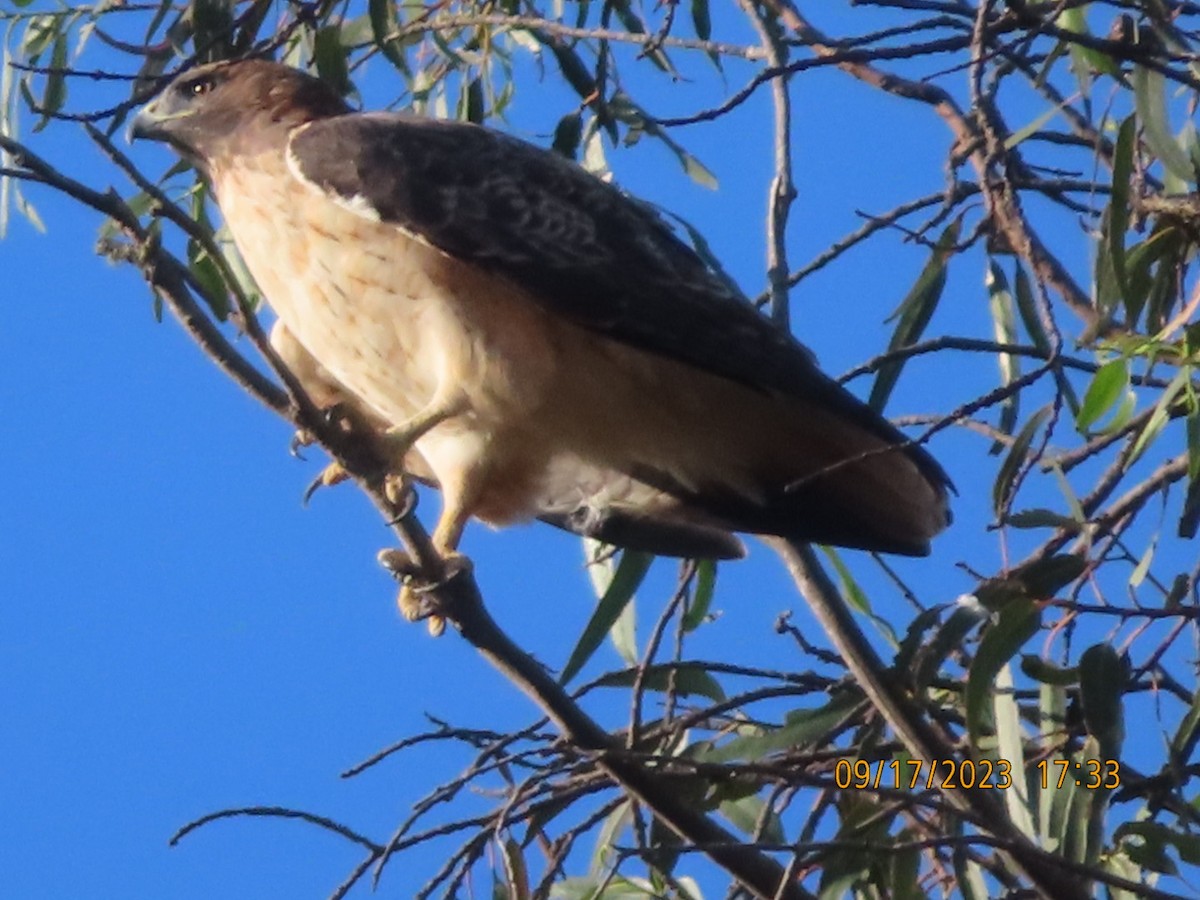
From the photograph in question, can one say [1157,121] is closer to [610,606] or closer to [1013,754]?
[1013,754]

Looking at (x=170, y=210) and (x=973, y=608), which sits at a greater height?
(x=170, y=210)

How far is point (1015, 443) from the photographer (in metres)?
2.07

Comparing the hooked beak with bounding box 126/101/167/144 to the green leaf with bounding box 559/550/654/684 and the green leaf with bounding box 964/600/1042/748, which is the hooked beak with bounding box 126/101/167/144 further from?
the green leaf with bounding box 964/600/1042/748

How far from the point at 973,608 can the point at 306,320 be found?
3.55 feet

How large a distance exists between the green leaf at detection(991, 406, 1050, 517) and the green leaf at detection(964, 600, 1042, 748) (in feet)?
0.39

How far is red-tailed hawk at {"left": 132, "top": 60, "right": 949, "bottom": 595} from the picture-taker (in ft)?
8.21

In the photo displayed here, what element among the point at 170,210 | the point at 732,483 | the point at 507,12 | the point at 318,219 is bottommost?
the point at 170,210

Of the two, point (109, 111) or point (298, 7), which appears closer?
point (109, 111)

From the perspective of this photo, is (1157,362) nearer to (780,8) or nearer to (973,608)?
(973,608)

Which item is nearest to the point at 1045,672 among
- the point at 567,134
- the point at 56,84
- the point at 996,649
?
the point at 996,649

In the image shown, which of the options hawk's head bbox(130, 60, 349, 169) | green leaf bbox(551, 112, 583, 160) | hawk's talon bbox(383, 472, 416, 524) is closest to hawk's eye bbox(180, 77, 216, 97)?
hawk's head bbox(130, 60, 349, 169)

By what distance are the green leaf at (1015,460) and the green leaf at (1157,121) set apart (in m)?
0.32

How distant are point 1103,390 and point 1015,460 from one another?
6.8 inches

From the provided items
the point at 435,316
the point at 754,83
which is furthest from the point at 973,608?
the point at 435,316
